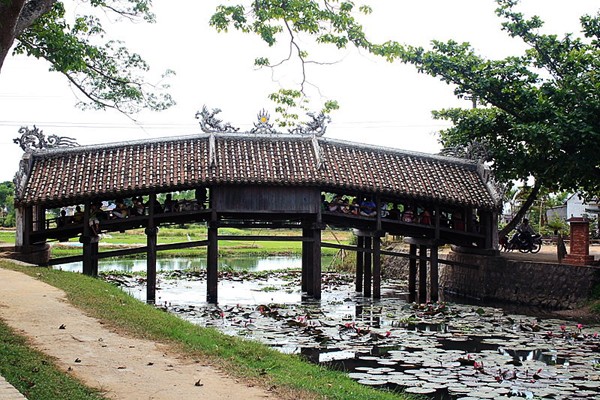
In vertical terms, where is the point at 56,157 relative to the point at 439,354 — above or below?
above

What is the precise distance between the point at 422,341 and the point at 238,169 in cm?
835

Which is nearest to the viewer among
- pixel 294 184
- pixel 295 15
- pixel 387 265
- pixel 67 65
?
pixel 295 15

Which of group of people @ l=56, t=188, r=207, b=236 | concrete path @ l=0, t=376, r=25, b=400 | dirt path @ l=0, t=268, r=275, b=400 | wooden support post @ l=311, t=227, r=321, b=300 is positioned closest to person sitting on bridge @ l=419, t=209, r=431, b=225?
wooden support post @ l=311, t=227, r=321, b=300

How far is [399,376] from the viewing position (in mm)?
11023

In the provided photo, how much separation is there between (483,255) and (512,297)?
6.21 feet

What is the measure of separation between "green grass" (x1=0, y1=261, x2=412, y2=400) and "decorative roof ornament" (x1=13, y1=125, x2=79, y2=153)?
808cm

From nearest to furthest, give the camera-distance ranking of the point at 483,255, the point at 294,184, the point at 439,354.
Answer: the point at 439,354 < the point at 294,184 < the point at 483,255

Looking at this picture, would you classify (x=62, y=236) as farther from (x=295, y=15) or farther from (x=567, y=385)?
(x=567, y=385)

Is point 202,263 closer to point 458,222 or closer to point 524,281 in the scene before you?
point 458,222

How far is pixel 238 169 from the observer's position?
20906 millimetres

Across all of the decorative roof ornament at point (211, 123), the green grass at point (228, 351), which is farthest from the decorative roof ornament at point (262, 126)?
the green grass at point (228, 351)

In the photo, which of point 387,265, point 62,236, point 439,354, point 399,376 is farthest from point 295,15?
point 387,265

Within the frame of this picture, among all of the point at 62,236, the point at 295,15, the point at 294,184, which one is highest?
the point at 295,15

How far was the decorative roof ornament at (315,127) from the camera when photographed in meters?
22.5
